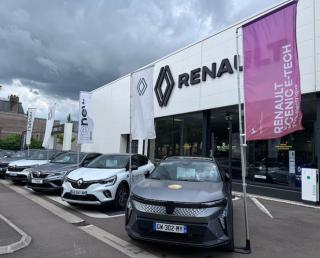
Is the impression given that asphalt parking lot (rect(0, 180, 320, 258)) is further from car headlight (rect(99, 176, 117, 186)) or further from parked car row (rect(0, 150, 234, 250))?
car headlight (rect(99, 176, 117, 186))

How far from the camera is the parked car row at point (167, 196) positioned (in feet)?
17.5

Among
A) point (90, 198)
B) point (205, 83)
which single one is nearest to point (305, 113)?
point (205, 83)

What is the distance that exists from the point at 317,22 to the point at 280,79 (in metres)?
6.06

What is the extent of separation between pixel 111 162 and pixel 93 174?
1177 millimetres

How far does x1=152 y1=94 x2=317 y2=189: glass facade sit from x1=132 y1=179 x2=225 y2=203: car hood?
7437mm

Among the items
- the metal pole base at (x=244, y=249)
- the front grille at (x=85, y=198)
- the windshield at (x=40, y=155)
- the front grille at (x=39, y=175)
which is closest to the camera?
the metal pole base at (x=244, y=249)

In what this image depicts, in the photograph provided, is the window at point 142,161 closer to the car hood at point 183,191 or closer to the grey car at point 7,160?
the car hood at point 183,191

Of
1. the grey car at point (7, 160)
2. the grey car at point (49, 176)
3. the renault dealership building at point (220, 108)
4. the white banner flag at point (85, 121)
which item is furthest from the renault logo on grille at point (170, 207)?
the grey car at point (7, 160)

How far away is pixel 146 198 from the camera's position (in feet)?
18.8

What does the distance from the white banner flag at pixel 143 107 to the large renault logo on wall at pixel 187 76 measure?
5.10 m

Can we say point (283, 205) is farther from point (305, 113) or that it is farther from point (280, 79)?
point (280, 79)

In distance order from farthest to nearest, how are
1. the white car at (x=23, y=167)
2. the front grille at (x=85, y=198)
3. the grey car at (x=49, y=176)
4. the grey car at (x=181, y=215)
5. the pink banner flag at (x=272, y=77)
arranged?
the white car at (x=23, y=167) → the grey car at (x=49, y=176) → the front grille at (x=85, y=198) → the pink banner flag at (x=272, y=77) → the grey car at (x=181, y=215)

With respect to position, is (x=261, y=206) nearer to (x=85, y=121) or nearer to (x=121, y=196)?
(x=121, y=196)

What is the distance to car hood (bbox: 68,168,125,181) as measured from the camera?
9164mm
